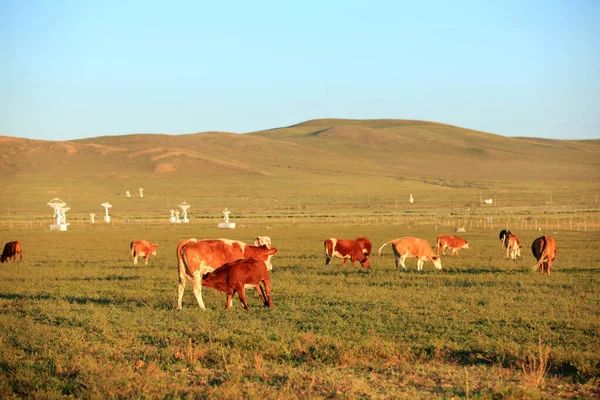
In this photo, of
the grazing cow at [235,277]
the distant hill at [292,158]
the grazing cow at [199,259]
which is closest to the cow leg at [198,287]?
the grazing cow at [199,259]

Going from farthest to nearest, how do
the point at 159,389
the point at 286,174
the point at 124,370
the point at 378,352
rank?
the point at 286,174
the point at 378,352
the point at 124,370
the point at 159,389

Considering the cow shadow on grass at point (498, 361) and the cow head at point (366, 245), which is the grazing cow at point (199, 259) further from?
the cow head at point (366, 245)

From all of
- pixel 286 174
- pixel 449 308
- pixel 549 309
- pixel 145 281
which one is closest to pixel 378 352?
pixel 449 308

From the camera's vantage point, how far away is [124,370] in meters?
8.63

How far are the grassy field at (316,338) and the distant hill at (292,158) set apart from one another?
124 metres

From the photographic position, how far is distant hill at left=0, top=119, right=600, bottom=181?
14562 centimetres

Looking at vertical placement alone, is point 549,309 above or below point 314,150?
below

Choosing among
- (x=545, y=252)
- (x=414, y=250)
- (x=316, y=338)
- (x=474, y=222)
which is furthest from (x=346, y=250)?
(x=474, y=222)

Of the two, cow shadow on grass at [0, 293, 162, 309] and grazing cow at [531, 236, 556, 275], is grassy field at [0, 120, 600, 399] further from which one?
grazing cow at [531, 236, 556, 275]

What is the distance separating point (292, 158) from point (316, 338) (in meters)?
158

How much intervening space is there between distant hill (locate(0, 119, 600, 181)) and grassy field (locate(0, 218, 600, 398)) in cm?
12399

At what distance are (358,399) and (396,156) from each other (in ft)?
561

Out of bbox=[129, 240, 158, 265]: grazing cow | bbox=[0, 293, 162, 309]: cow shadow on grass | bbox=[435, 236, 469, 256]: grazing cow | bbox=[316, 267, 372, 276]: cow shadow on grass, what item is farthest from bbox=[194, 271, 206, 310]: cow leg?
bbox=[435, 236, 469, 256]: grazing cow

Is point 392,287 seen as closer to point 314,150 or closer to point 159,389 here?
point 159,389
